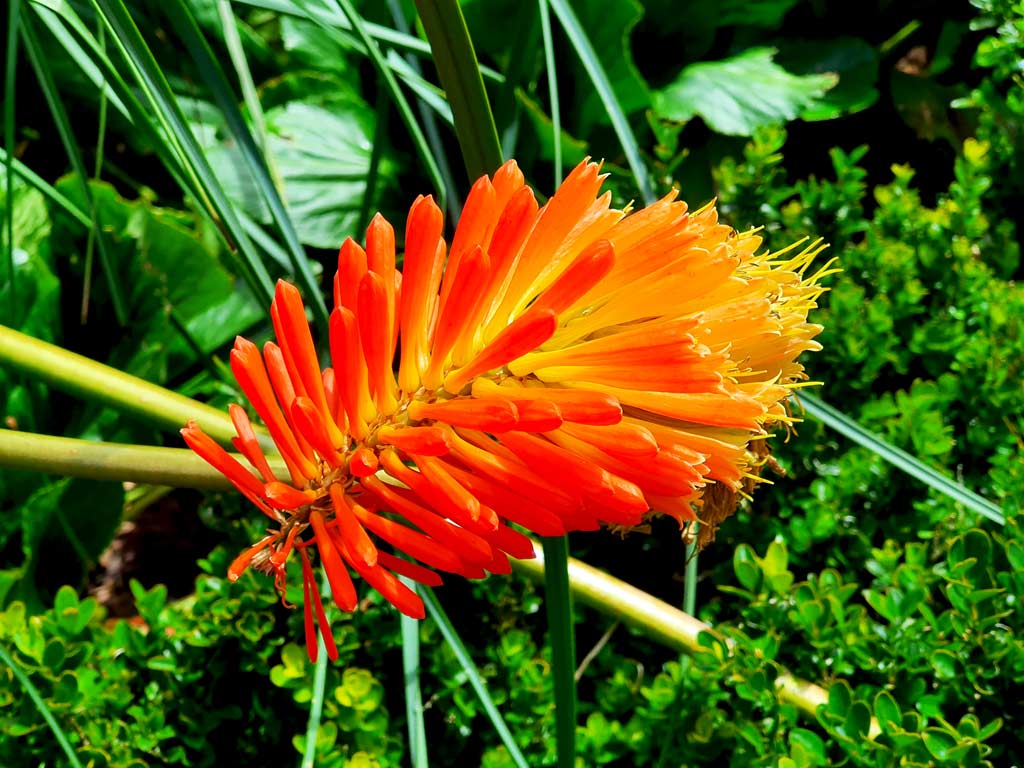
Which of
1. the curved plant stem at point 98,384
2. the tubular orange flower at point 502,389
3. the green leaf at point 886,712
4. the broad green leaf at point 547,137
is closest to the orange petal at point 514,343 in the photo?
the tubular orange flower at point 502,389

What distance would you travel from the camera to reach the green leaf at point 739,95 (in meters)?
1.65

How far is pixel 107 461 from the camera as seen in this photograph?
1.80ft

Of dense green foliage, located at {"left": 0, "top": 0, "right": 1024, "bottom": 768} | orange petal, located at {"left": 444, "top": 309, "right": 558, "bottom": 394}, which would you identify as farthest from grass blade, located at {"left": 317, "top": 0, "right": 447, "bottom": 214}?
orange petal, located at {"left": 444, "top": 309, "right": 558, "bottom": 394}

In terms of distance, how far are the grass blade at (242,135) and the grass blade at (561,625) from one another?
0.33 meters

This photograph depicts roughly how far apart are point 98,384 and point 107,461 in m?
0.08

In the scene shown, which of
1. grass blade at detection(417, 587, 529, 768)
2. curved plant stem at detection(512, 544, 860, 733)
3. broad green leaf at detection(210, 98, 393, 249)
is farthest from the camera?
broad green leaf at detection(210, 98, 393, 249)

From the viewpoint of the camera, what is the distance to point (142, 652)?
95 cm

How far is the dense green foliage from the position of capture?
2.81 ft

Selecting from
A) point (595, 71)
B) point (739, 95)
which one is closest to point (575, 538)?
point (595, 71)

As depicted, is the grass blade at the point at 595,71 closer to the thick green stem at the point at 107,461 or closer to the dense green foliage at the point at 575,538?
the dense green foliage at the point at 575,538

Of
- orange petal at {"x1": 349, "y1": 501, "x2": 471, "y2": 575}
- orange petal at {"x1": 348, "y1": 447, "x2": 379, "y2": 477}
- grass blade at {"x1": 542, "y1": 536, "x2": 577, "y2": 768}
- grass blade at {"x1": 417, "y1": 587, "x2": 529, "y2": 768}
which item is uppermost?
orange petal at {"x1": 348, "y1": 447, "x2": 379, "y2": 477}

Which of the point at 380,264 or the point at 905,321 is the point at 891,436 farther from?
the point at 380,264

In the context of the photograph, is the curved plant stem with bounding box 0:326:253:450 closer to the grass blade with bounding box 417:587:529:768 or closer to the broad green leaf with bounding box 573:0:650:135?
the grass blade with bounding box 417:587:529:768

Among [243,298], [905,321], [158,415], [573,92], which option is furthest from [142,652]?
[573,92]
